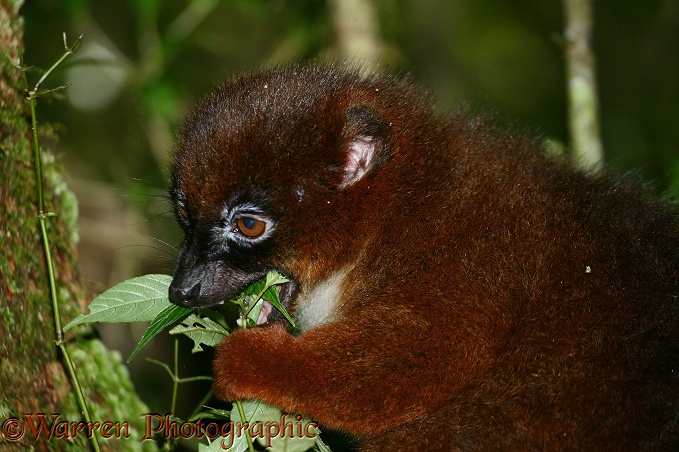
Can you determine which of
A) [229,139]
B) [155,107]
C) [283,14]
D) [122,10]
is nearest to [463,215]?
[229,139]

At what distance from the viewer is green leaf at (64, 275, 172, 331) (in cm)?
347

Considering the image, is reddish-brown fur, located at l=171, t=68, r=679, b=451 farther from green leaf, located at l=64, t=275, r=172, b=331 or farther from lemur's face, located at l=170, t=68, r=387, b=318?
green leaf, located at l=64, t=275, r=172, b=331

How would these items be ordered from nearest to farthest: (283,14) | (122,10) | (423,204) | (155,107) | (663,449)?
(663,449) → (423,204) → (155,107) → (283,14) → (122,10)

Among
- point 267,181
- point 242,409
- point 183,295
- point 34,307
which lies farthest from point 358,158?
point 34,307

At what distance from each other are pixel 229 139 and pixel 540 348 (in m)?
1.90

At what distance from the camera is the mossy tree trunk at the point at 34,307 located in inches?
137

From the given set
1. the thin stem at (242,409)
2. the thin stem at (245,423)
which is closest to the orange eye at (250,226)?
the thin stem at (242,409)

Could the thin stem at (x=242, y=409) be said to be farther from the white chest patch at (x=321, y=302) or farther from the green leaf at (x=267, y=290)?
the white chest patch at (x=321, y=302)

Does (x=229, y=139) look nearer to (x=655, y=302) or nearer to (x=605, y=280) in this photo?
(x=605, y=280)

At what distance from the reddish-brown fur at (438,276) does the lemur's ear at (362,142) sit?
13 millimetres

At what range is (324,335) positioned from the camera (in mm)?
3719

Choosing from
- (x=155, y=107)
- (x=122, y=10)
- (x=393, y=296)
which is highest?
(x=122, y=10)

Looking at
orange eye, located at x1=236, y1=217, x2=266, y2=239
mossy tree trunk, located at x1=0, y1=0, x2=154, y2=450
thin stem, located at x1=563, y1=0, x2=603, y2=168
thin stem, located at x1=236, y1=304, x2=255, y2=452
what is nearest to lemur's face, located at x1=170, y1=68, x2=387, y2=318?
orange eye, located at x1=236, y1=217, x2=266, y2=239

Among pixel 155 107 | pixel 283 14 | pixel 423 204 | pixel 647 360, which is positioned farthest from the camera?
pixel 283 14
